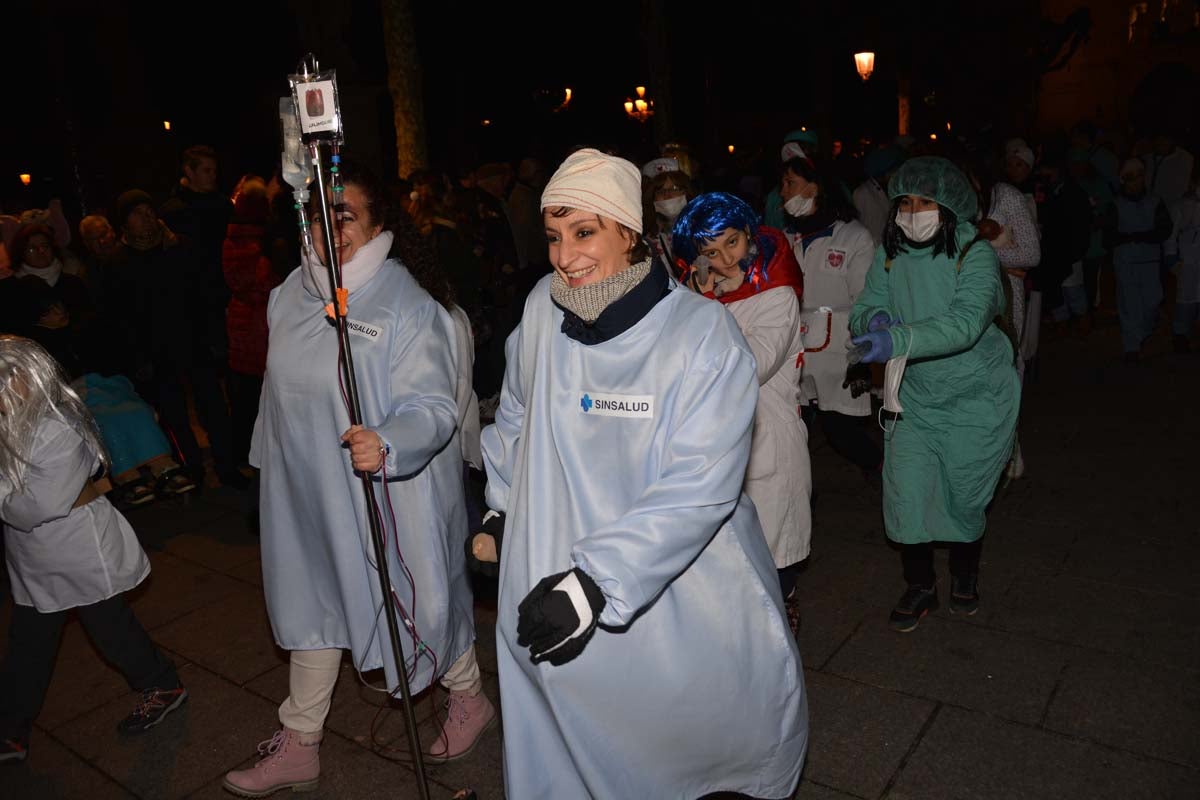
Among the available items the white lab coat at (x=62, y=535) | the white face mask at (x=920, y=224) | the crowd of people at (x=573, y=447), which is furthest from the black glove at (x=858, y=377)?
the white lab coat at (x=62, y=535)

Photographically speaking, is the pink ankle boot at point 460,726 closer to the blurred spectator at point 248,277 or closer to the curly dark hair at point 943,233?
the curly dark hair at point 943,233

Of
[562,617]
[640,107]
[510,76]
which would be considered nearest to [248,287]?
[562,617]

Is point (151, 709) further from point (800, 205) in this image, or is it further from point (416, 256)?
point (800, 205)

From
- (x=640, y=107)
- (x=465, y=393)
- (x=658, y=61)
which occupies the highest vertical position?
(x=658, y=61)

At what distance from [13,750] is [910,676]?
142 inches

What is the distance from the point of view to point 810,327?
16.2 feet

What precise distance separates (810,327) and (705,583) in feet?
8.83

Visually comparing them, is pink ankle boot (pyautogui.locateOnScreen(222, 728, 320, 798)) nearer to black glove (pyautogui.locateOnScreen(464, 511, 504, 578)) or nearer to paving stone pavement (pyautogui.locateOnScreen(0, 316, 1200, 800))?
paving stone pavement (pyautogui.locateOnScreen(0, 316, 1200, 800))

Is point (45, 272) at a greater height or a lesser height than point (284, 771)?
greater

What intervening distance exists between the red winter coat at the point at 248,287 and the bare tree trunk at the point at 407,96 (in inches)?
190

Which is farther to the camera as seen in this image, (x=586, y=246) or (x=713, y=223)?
(x=713, y=223)

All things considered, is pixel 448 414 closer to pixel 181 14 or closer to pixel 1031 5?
pixel 181 14

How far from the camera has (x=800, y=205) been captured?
5602mm

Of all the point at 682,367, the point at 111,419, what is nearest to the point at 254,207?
the point at 111,419
